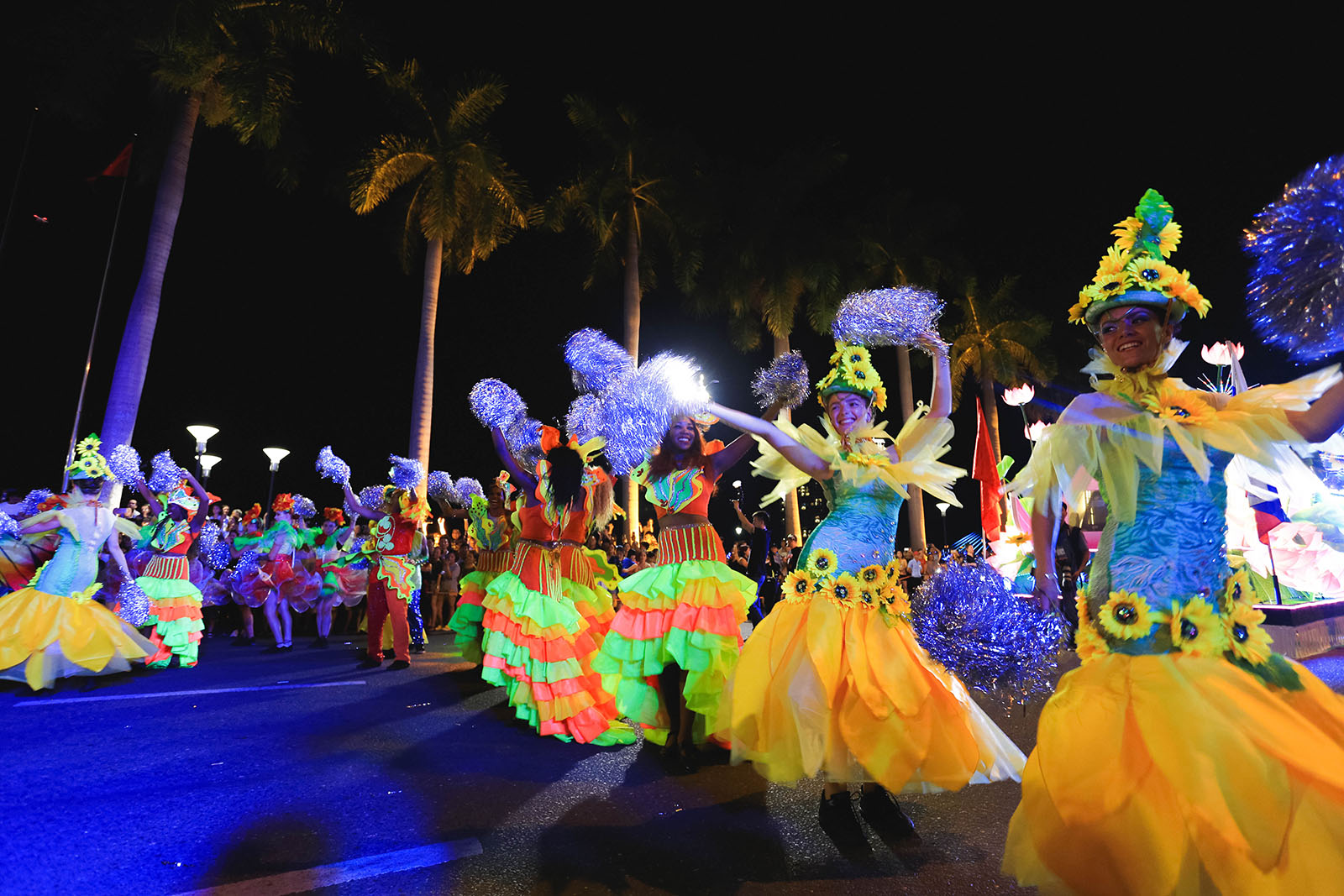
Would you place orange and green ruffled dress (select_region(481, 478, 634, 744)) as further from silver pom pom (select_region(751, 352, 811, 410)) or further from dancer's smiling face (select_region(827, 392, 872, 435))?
dancer's smiling face (select_region(827, 392, 872, 435))

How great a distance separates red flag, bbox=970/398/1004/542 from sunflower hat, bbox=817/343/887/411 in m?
10.9

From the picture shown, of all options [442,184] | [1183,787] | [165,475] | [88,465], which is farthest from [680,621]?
[442,184]

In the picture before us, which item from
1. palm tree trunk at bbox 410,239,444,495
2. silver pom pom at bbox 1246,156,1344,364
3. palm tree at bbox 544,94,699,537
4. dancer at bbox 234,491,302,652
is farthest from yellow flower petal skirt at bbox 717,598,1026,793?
palm tree at bbox 544,94,699,537

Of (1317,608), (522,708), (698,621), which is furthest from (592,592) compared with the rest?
(1317,608)

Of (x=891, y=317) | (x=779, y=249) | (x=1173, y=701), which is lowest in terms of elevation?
(x=1173, y=701)

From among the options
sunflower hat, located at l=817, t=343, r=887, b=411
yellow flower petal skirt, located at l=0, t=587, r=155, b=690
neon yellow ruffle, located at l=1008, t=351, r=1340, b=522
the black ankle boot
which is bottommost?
the black ankle boot

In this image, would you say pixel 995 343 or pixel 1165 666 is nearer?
pixel 1165 666

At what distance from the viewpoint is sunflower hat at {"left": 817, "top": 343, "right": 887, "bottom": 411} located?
13.1ft

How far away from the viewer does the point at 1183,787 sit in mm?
1975

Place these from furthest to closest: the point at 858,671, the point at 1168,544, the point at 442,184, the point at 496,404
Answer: the point at 442,184
the point at 496,404
the point at 858,671
the point at 1168,544

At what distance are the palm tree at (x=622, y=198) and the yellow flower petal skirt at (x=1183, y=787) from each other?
2163 centimetres

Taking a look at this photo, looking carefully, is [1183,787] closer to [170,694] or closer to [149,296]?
[170,694]

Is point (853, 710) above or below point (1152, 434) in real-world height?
below

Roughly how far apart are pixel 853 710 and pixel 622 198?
76.4ft
